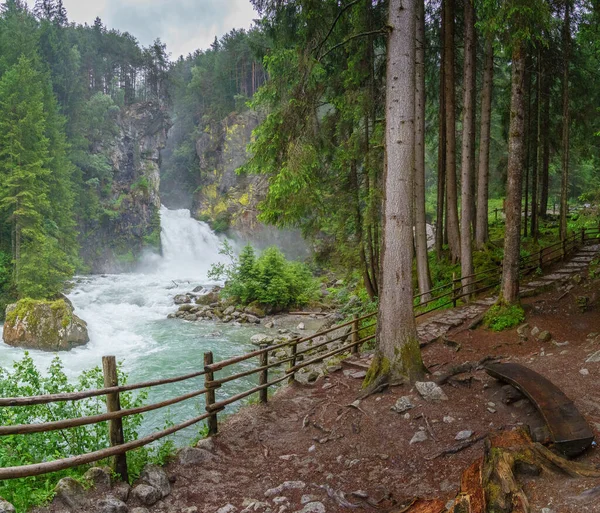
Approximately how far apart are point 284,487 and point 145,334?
49.8 feet

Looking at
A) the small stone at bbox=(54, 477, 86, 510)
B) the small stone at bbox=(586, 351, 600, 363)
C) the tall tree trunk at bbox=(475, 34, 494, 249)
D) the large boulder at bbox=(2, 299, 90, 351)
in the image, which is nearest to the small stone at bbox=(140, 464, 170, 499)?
the small stone at bbox=(54, 477, 86, 510)

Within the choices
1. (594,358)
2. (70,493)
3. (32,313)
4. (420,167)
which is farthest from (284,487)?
(32,313)

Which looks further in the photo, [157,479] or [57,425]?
[157,479]

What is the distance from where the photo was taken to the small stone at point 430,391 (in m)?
5.78

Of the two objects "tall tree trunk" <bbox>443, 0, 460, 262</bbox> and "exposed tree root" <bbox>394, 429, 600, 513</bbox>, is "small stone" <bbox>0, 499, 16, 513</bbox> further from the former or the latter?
"tall tree trunk" <bbox>443, 0, 460, 262</bbox>

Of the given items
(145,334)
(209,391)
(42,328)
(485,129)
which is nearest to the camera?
(209,391)

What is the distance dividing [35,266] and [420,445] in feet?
70.2

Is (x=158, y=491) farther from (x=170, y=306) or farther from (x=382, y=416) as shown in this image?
(x=170, y=306)

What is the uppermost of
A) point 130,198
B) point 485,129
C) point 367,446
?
point 130,198

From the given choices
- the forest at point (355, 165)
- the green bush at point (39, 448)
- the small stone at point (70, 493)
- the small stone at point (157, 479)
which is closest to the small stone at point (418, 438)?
the forest at point (355, 165)

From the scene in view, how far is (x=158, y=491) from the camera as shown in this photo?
13.4 feet

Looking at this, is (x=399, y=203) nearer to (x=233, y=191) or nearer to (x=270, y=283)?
(x=270, y=283)

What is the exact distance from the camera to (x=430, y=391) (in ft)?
19.2

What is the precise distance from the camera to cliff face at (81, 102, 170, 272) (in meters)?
37.7
